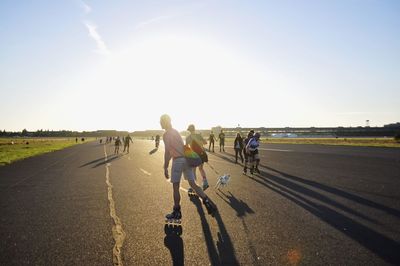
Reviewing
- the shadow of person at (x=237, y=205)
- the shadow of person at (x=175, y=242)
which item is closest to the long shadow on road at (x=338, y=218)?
the shadow of person at (x=237, y=205)

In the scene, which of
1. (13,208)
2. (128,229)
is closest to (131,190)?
(13,208)

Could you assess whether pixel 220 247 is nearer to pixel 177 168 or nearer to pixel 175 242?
pixel 175 242

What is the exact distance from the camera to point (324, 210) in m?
8.21

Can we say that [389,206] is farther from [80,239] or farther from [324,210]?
[80,239]

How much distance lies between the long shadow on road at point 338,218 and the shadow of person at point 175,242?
277 cm

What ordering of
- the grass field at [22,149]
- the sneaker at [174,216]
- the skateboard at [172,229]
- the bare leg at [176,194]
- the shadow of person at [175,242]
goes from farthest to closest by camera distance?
the grass field at [22,149] → the bare leg at [176,194] → the sneaker at [174,216] → the skateboard at [172,229] → the shadow of person at [175,242]

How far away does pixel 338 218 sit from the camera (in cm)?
743

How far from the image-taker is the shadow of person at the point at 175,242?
5.07 metres

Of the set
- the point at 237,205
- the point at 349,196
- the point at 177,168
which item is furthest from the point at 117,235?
the point at 349,196

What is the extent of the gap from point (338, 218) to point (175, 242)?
11.6 feet

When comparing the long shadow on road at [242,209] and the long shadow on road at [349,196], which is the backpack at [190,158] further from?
the long shadow on road at [349,196]

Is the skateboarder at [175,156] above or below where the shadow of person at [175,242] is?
above

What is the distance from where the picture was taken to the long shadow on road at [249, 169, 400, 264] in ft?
17.6

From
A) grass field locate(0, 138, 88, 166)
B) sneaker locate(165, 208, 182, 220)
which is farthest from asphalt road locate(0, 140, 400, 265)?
grass field locate(0, 138, 88, 166)
